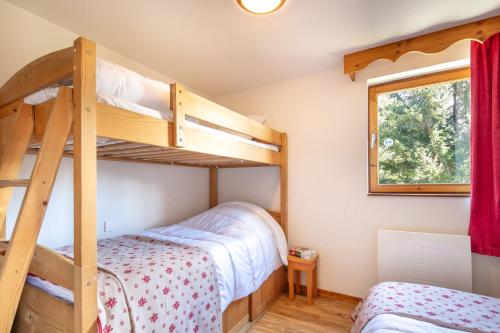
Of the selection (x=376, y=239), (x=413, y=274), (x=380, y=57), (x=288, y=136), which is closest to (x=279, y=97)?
(x=288, y=136)

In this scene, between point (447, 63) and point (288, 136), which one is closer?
point (447, 63)

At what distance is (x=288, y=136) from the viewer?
105 inches

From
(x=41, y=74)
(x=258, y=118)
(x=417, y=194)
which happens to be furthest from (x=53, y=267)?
(x=417, y=194)

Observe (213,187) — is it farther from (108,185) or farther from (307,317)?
(307,317)

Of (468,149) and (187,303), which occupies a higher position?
(468,149)

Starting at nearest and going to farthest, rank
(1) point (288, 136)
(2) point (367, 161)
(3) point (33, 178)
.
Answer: (3) point (33, 178), (2) point (367, 161), (1) point (288, 136)

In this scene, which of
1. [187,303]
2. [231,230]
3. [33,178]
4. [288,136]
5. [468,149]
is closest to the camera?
[33,178]

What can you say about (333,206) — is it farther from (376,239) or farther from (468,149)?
(468,149)

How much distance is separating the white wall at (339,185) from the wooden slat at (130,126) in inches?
66.1

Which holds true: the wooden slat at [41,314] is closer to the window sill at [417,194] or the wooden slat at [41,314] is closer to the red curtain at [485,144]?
the window sill at [417,194]

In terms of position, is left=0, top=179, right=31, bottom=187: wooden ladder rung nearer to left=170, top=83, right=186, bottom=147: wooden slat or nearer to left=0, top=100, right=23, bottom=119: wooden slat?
left=0, top=100, right=23, bottom=119: wooden slat

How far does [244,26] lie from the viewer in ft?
5.72

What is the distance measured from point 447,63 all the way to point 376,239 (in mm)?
1580

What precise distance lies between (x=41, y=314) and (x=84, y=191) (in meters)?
0.63
